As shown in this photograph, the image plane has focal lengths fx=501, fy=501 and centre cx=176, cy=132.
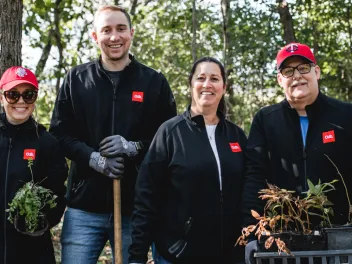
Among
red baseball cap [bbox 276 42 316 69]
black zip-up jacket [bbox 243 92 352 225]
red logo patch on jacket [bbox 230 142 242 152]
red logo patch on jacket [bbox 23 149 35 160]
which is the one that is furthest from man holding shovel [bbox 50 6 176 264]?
red baseball cap [bbox 276 42 316 69]

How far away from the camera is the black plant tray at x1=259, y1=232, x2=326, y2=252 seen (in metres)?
2.67

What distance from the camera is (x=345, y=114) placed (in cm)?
353

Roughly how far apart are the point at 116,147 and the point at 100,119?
322 mm

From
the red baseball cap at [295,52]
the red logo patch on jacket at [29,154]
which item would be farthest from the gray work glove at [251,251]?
the red logo patch on jacket at [29,154]

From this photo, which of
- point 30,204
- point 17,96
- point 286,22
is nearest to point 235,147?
point 30,204

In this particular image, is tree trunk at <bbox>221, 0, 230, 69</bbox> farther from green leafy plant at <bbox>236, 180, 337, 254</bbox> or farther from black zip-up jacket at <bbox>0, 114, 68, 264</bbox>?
green leafy plant at <bbox>236, 180, 337, 254</bbox>

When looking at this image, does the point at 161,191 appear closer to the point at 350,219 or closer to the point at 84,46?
the point at 350,219

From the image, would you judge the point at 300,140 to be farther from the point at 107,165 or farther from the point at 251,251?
the point at 107,165

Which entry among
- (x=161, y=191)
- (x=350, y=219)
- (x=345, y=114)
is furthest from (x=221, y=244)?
(x=345, y=114)

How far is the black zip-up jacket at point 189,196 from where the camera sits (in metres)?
3.47

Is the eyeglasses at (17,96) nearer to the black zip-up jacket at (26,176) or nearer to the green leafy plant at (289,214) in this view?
the black zip-up jacket at (26,176)

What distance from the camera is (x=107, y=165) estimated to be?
3773 millimetres

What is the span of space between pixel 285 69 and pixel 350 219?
1122mm

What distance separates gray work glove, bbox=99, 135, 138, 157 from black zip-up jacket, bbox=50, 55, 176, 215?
0.10 m
